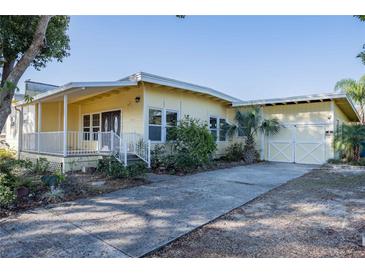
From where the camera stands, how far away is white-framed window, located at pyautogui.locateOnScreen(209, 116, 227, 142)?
13617 mm

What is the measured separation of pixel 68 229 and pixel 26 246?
25.1 inches

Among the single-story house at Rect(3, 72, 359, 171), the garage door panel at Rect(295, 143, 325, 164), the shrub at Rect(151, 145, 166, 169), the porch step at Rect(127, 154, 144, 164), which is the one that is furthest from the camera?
the garage door panel at Rect(295, 143, 325, 164)

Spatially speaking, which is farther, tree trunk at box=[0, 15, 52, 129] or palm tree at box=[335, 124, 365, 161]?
palm tree at box=[335, 124, 365, 161]

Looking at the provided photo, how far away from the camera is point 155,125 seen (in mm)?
10523

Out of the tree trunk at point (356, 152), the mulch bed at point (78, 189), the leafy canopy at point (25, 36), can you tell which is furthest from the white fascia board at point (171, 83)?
the tree trunk at point (356, 152)

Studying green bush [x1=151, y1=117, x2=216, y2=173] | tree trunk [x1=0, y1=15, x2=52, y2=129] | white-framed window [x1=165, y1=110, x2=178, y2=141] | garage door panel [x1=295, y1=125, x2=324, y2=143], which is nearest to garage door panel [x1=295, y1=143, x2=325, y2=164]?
garage door panel [x1=295, y1=125, x2=324, y2=143]

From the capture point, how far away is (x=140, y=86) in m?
10.1

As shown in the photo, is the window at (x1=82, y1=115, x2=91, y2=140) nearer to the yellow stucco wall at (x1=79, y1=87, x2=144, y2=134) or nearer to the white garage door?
the yellow stucco wall at (x1=79, y1=87, x2=144, y2=134)

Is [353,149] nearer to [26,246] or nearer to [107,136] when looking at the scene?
[107,136]

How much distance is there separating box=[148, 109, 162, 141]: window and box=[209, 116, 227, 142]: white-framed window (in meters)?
3.73

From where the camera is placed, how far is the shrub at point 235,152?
13.3 m

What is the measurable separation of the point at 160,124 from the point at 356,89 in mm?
17779

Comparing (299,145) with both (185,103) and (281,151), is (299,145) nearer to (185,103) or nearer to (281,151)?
(281,151)
